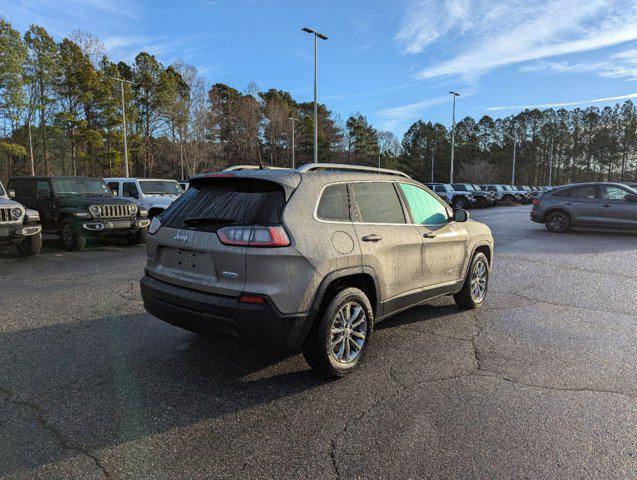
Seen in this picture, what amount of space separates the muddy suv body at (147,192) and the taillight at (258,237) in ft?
36.6

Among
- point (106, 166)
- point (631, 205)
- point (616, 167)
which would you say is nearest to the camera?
point (631, 205)

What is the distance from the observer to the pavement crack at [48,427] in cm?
252

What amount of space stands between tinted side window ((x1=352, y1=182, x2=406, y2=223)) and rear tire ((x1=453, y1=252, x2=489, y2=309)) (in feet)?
5.43

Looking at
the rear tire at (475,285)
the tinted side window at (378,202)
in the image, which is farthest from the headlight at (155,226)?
the rear tire at (475,285)

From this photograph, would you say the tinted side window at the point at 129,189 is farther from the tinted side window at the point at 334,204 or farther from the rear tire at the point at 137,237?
the tinted side window at the point at 334,204

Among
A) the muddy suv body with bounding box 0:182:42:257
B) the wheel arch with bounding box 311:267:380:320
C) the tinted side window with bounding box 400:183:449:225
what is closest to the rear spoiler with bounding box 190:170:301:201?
the wheel arch with bounding box 311:267:380:320

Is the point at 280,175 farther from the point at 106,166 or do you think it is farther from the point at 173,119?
the point at 106,166

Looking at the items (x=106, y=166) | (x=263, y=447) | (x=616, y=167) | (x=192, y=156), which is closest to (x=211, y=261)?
(x=263, y=447)

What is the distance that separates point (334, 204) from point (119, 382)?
2220 millimetres

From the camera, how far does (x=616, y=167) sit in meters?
88.1

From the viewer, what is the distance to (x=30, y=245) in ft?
30.4

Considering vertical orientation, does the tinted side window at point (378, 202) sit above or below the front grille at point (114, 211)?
above

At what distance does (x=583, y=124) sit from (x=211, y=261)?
348 ft

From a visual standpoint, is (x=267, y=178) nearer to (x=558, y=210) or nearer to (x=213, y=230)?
(x=213, y=230)
